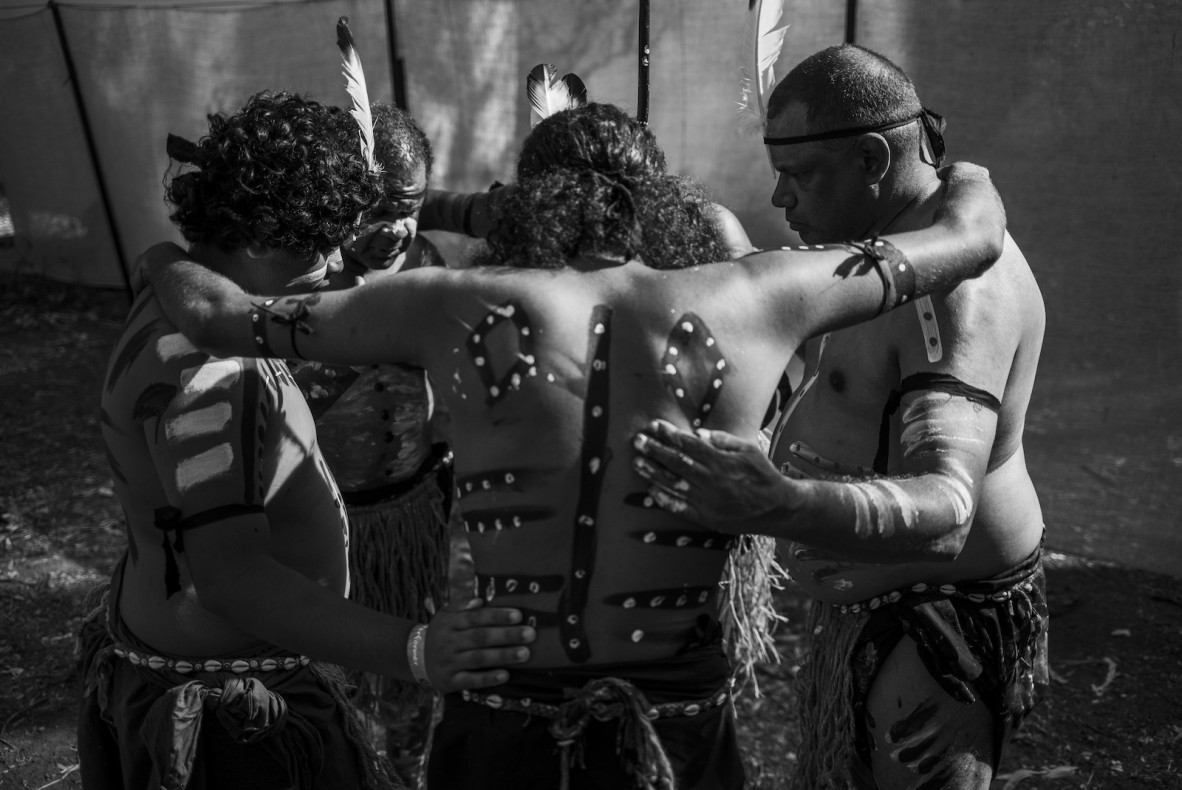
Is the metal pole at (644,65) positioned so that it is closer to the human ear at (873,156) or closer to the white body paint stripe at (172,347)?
the human ear at (873,156)

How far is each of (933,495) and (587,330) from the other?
633mm

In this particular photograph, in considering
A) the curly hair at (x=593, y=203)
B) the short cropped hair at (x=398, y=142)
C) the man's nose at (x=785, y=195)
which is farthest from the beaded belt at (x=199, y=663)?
the short cropped hair at (x=398, y=142)

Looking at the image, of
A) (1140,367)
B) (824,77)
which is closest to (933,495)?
(824,77)

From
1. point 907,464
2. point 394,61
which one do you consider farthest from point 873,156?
point 394,61

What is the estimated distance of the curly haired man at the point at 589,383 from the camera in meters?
1.77

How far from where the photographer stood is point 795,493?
1714 millimetres

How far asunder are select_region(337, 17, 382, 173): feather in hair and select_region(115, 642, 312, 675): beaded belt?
38.4 inches

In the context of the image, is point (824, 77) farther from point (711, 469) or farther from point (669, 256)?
point (711, 469)

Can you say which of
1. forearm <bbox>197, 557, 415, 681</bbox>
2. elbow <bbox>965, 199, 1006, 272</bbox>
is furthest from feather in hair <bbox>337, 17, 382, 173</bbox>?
elbow <bbox>965, 199, 1006, 272</bbox>

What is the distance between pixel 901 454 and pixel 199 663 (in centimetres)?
140

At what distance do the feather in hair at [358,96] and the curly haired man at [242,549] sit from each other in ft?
0.53

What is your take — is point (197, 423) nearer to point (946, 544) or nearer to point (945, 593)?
point (946, 544)

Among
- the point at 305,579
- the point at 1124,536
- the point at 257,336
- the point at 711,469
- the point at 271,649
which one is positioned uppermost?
the point at 257,336

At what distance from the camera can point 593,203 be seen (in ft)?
5.81
